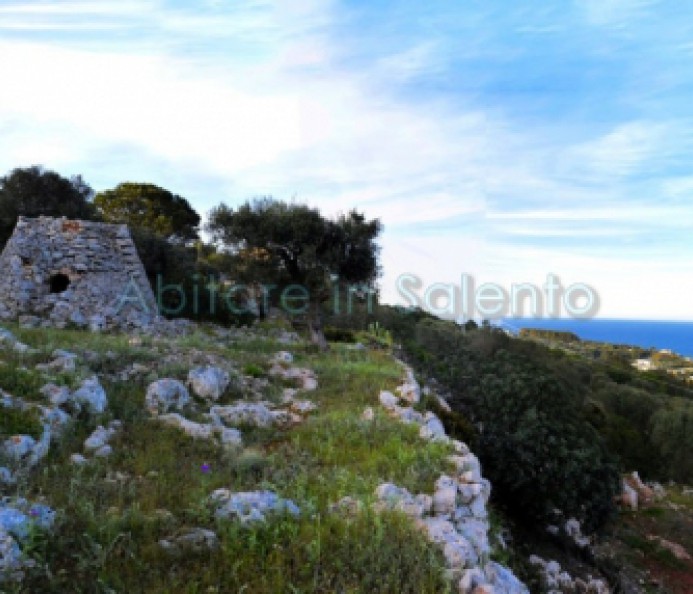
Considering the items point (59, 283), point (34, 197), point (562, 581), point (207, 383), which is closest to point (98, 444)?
point (207, 383)

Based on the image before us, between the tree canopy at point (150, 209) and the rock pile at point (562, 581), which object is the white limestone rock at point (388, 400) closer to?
the rock pile at point (562, 581)

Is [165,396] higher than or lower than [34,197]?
lower

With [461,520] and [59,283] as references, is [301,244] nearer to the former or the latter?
[59,283]

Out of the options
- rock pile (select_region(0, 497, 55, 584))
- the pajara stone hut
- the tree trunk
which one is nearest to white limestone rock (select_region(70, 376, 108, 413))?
rock pile (select_region(0, 497, 55, 584))

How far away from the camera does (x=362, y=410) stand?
8.84 metres

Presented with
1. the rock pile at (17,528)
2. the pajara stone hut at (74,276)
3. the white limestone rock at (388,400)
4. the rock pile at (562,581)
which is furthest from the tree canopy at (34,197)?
the rock pile at (562,581)

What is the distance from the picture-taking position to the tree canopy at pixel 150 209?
3844cm

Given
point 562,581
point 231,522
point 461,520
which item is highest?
point 231,522

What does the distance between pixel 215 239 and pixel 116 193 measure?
26.3 m

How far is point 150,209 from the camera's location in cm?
3984

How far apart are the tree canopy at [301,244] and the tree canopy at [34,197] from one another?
10844 millimetres

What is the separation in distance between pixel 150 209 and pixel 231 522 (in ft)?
128

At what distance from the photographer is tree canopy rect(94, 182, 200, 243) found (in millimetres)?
38438

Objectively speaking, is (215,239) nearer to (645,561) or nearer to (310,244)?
(310,244)
